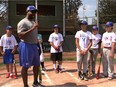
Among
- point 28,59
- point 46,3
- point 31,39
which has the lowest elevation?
point 28,59

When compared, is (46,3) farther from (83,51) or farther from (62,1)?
(83,51)

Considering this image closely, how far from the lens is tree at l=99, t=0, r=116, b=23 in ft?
158

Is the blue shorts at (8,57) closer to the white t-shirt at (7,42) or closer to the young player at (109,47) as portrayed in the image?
the white t-shirt at (7,42)

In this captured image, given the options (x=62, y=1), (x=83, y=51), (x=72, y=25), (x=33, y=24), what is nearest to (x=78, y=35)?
(x=83, y=51)

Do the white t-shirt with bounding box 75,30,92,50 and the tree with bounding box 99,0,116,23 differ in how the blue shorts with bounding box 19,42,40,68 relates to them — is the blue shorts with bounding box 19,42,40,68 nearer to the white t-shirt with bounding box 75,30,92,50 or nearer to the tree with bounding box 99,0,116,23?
the white t-shirt with bounding box 75,30,92,50

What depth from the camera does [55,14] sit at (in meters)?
38.2

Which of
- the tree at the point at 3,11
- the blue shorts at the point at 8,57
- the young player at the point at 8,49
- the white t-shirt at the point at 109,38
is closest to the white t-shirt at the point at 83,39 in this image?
the white t-shirt at the point at 109,38

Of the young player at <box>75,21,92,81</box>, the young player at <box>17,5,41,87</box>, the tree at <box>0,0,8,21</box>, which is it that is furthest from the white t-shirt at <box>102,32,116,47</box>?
the tree at <box>0,0,8,21</box>

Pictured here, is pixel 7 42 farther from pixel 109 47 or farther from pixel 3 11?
pixel 3 11

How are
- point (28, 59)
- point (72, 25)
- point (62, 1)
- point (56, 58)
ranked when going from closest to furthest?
1. point (28, 59)
2. point (56, 58)
3. point (62, 1)
4. point (72, 25)

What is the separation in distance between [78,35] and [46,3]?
2829 cm

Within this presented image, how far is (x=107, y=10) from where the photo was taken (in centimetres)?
5025

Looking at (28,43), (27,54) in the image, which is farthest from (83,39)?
(27,54)

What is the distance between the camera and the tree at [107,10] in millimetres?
48281
